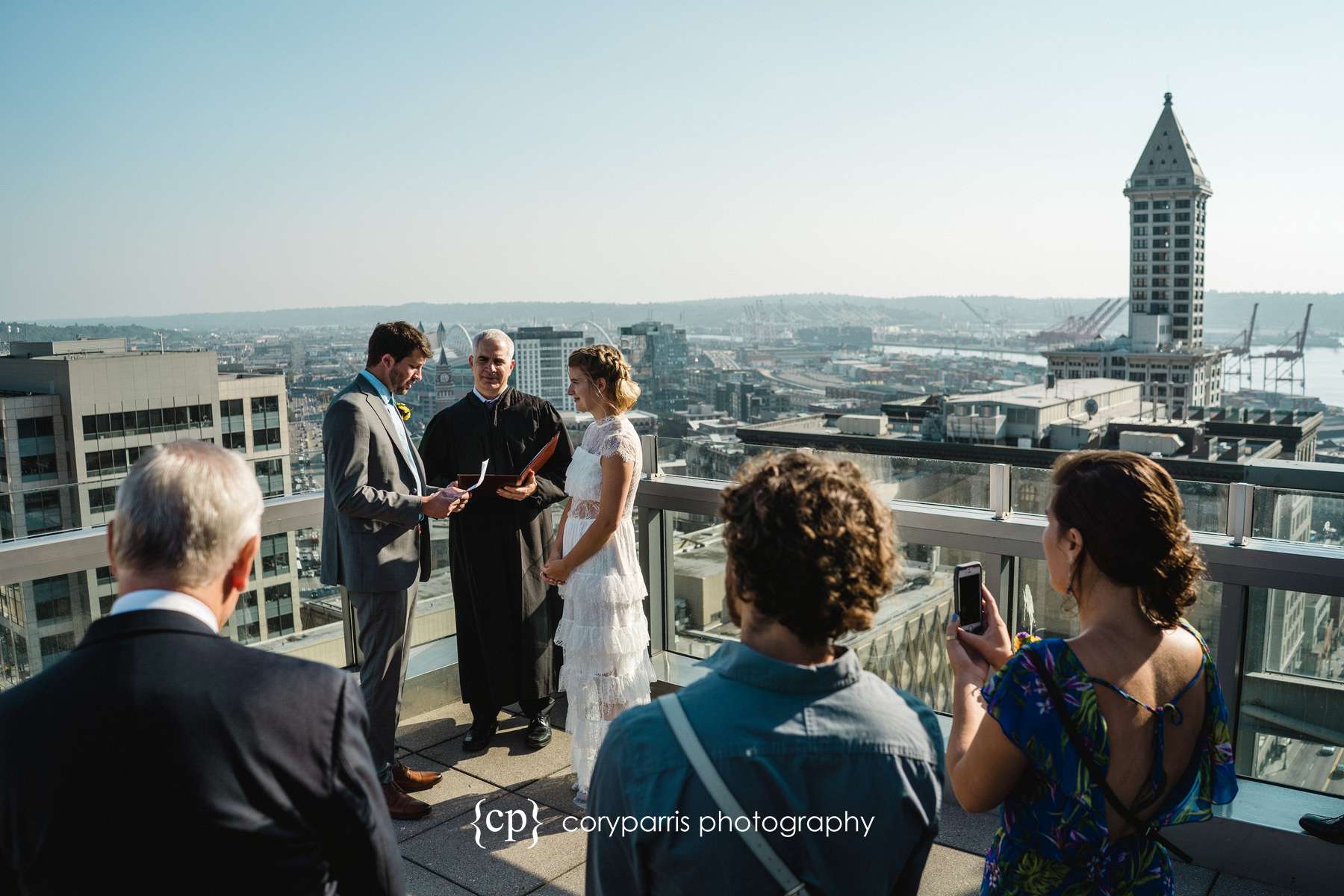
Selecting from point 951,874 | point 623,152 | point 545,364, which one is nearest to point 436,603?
point 545,364

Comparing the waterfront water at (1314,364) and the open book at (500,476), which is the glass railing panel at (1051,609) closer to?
the open book at (500,476)

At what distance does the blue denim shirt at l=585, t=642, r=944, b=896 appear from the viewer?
3.92 ft

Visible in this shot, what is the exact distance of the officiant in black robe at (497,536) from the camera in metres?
4.09

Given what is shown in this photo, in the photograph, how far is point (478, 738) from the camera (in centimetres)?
411

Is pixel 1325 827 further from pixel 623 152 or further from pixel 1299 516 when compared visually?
pixel 623 152

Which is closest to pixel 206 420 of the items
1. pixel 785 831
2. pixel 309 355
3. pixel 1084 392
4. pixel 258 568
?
pixel 309 355

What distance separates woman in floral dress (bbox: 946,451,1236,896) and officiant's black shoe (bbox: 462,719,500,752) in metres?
2.77

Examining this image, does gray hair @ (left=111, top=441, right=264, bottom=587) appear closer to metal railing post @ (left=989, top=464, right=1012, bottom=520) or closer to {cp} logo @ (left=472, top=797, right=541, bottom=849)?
{cp} logo @ (left=472, top=797, right=541, bottom=849)

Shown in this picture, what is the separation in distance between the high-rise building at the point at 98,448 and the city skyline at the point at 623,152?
7.86 m

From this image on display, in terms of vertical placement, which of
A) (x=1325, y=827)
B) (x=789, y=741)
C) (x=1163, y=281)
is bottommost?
(x=1325, y=827)

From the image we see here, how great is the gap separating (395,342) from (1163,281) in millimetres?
100093

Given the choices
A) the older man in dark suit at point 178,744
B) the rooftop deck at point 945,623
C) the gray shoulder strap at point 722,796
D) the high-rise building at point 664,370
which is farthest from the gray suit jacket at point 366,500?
the high-rise building at point 664,370

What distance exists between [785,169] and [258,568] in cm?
10557

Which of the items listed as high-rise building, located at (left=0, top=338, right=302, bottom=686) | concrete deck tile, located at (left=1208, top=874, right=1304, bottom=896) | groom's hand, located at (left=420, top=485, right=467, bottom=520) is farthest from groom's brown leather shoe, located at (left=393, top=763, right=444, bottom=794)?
concrete deck tile, located at (left=1208, top=874, right=1304, bottom=896)
